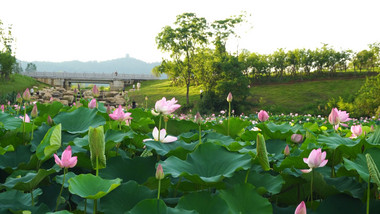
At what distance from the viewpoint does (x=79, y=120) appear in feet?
5.68

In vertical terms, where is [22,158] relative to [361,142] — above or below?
below

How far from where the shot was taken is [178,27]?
27172 millimetres

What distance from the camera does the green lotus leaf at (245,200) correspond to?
0.87m

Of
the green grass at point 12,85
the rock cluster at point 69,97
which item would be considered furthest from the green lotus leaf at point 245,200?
the green grass at point 12,85

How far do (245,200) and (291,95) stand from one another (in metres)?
30.7

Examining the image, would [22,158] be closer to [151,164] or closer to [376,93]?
[151,164]

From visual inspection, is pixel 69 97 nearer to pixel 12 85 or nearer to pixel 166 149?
pixel 12 85

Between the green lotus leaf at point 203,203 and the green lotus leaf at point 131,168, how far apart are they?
0.32m

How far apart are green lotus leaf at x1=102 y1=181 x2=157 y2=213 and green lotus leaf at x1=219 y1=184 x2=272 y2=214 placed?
0.23 meters

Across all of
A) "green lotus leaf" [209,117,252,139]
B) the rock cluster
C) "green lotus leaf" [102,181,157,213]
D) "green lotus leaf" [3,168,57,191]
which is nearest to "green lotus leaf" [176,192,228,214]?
"green lotus leaf" [102,181,157,213]

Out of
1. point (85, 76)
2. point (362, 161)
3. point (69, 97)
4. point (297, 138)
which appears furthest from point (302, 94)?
point (85, 76)

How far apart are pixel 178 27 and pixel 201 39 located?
2481 millimetres

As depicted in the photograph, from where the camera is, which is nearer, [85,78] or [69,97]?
[69,97]

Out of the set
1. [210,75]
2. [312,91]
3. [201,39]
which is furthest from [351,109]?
[201,39]
